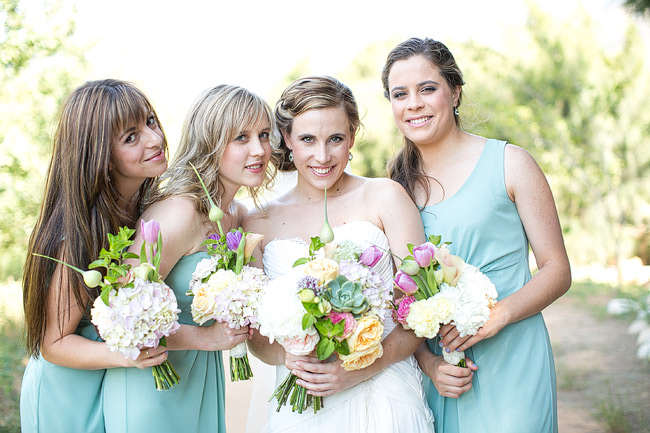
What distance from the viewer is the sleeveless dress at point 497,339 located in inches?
118

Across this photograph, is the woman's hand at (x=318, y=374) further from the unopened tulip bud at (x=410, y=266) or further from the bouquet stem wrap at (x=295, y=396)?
the unopened tulip bud at (x=410, y=266)

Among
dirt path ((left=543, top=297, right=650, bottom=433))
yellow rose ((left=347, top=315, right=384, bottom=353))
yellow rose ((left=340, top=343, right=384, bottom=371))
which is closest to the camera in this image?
yellow rose ((left=347, top=315, right=384, bottom=353))

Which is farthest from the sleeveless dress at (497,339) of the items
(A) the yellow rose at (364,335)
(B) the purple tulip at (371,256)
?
(A) the yellow rose at (364,335)

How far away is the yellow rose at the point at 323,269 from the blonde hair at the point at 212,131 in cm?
96

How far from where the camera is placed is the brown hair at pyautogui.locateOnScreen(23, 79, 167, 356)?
8.73 feet

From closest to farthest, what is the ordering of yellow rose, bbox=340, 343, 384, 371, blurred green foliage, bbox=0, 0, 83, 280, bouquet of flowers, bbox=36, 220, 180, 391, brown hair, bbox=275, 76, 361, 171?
bouquet of flowers, bbox=36, 220, 180, 391 → yellow rose, bbox=340, 343, 384, 371 → brown hair, bbox=275, 76, 361, 171 → blurred green foliage, bbox=0, 0, 83, 280

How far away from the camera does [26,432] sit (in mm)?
2936

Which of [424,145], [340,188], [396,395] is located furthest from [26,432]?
[424,145]

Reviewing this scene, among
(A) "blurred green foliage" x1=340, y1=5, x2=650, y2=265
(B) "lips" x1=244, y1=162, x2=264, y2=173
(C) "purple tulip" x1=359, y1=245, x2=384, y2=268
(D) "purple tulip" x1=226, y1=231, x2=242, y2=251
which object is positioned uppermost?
(B) "lips" x1=244, y1=162, x2=264, y2=173

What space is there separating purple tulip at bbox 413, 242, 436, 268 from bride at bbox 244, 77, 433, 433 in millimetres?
512

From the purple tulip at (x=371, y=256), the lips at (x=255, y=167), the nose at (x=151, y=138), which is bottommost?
the purple tulip at (x=371, y=256)

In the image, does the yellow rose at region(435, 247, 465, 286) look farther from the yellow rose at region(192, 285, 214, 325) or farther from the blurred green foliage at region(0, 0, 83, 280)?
the blurred green foliage at region(0, 0, 83, 280)

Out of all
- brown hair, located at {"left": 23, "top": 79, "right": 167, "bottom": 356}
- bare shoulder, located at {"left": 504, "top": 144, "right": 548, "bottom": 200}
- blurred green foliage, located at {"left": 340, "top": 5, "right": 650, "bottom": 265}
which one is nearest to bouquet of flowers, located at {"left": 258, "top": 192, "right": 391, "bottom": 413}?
brown hair, located at {"left": 23, "top": 79, "right": 167, "bottom": 356}

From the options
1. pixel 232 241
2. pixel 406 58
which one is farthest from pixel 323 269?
pixel 406 58
